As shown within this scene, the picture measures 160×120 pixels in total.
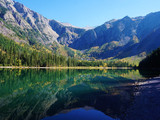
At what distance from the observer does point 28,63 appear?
171 metres

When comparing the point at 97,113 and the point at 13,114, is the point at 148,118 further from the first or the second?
the point at 13,114

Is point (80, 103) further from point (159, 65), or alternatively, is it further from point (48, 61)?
point (48, 61)

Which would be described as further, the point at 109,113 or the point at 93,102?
the point at 93,102

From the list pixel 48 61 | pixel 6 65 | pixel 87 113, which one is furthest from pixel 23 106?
pixel 48 61

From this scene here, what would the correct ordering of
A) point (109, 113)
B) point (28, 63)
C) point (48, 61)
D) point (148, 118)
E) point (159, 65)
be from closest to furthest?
point (148, 118)
point (109, 113)
point (159, 65)
point (28, 63)
point (48, 61)

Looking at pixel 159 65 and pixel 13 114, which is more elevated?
pixel 159 65

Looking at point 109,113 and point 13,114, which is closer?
point 13,114

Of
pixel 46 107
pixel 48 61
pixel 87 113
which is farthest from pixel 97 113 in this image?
pixel 48 61

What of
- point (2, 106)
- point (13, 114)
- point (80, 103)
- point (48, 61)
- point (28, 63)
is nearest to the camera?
point (13, 114)

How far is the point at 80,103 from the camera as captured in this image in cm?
2445

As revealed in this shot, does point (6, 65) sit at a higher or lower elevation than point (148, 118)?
higher

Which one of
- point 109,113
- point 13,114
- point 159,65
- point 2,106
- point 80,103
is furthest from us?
point 159,65

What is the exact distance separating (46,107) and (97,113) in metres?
8.63

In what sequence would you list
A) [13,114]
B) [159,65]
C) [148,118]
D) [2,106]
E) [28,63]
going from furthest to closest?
[28,63] → [159,65] → [2,106] → [13,114] → [148,118]
